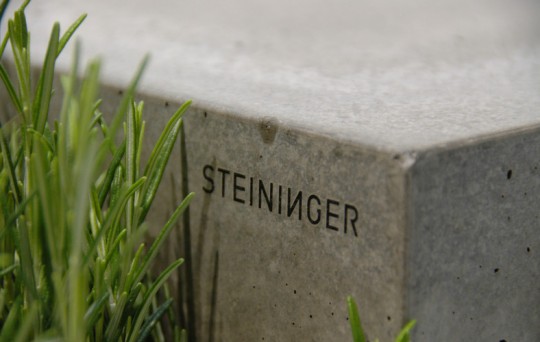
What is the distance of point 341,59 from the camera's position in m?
1.41

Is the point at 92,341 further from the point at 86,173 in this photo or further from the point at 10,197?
the point at 86,173

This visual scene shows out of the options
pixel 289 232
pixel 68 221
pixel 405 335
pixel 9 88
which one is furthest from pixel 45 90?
pixel 405 335

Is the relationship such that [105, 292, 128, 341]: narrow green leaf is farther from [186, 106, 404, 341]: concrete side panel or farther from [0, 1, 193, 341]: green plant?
[186, 106, 404, 341]: concrete side panel

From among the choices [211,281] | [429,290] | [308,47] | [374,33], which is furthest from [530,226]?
[374,33]

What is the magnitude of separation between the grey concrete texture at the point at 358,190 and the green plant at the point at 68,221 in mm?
94

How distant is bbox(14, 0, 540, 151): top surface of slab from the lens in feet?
3.34

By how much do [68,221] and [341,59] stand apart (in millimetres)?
728

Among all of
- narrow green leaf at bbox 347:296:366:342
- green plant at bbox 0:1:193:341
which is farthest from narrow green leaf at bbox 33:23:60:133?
narrow green leaf at bbox 347:296:366:342

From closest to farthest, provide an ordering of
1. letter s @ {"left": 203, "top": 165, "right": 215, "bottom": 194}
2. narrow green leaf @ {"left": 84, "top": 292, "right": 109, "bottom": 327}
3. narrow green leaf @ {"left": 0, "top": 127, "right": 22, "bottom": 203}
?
narrow green leaf @ {"left": 84, "top": 292, "right": 109, "bottom": 327}
narrow green leaf @ {"left": 0, "top": 127, "right": 22, "bottom": 203}
letter s @ {"left": 203, "top": 165, "right": 215, "bottom": 194}

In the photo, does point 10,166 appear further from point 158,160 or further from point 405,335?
point 405,335

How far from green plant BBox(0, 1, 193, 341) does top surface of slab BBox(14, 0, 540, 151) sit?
186 mm

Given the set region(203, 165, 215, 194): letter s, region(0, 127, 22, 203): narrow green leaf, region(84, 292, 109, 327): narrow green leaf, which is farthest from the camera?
region(203, 165, 215, 194): letter s

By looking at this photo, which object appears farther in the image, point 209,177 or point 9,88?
point 209,177

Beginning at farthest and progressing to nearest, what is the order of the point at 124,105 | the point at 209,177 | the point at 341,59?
the point at 341,59 < the point at 209,177 < the point at 124,105
